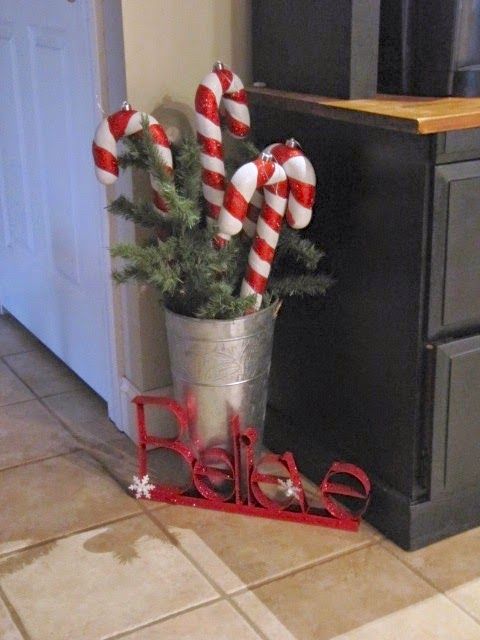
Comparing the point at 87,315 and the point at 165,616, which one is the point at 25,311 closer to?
the point at 87,315

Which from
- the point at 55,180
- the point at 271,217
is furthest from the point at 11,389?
the point at 271,217

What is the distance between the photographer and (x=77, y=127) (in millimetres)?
1892

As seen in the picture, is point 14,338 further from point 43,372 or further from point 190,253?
point 190,253

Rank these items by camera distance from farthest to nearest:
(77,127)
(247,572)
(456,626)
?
1. (77,127)
2. (247,572)
3. (456,626)

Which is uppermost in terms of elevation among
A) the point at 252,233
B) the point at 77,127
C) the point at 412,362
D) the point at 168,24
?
the point at 168,24

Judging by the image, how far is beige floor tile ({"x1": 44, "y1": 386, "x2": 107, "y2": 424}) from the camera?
2.05m

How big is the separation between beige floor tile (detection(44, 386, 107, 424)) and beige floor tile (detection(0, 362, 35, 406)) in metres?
0.07

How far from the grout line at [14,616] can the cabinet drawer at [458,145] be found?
3.19 feet

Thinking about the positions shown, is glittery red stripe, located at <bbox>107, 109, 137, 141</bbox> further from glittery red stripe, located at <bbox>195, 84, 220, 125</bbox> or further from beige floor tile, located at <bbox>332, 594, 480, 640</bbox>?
beige floor tile, located at <bbox>332, 594, 480, 640</bbox>

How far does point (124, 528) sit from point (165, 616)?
10.5 inches

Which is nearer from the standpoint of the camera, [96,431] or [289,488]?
[289,488]

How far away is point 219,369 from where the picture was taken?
1593 millimetres

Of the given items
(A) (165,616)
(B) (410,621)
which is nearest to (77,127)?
(A) (165,616)

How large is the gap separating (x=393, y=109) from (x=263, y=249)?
33 centimetres
